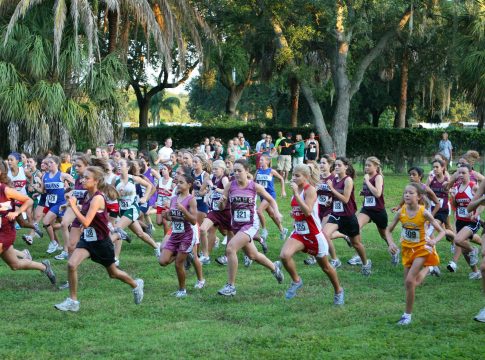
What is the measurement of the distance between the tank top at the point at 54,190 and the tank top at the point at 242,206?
4278 millimetres

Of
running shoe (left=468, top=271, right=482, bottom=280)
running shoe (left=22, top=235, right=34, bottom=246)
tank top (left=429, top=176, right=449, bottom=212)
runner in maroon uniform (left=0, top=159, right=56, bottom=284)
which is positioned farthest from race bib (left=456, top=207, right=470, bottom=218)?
running shoe (left=22, top=235, right=34, bottom=246)

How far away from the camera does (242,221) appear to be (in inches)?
408

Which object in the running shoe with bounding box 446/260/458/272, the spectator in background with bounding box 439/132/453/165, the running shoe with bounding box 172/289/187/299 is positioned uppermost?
the spectator in background with bounding box 439/132/453/165

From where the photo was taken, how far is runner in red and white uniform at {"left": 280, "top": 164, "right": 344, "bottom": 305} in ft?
31.3

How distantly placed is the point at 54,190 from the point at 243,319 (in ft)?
19.2

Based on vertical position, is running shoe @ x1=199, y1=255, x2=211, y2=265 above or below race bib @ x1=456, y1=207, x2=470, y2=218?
below

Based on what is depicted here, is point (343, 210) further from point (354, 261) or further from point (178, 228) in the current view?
point (178, 228)

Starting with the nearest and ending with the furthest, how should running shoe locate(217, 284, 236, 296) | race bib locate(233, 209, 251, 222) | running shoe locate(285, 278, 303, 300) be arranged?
running shoe locate(285, 278, 303, 300) → running shoe locate(217, 284, 236, 296) → race bib locate(233, 209, 251, 222)

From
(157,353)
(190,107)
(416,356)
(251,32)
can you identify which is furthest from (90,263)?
(190,107)

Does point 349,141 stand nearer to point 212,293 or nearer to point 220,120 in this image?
point 220,120

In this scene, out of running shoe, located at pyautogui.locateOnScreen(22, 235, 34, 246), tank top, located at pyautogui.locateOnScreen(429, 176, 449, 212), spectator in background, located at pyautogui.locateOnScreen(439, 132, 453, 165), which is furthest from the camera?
spectator in background, located at pyautogui.locateOnScreen(439, 132, 453, 165)

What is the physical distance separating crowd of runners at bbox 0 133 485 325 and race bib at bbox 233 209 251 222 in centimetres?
2

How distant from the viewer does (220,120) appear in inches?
1435

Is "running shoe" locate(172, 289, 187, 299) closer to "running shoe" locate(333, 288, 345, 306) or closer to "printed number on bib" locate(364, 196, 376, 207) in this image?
"running shoe" locate(333, 288, 345, 306)
